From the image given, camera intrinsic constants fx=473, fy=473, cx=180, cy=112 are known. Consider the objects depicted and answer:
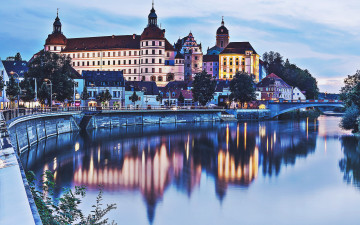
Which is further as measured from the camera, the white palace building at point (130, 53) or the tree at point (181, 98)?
the white palace building at point (130, 53)

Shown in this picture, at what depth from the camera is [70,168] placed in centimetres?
3150

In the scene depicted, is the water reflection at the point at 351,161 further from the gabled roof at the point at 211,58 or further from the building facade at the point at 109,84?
the gabled roof at the point at 211,58

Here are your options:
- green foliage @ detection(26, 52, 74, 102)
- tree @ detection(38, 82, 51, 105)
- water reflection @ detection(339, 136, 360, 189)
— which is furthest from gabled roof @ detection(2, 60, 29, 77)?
water reflection @ detection(339, 136, 360, 189)

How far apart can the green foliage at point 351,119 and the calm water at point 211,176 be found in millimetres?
3090

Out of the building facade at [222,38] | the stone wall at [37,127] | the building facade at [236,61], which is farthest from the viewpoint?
the building facade at [222,38]

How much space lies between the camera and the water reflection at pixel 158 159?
2720 centimetres

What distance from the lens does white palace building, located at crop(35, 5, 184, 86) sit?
130m

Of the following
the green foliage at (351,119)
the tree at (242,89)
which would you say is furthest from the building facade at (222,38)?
the green foliage at (351,119)

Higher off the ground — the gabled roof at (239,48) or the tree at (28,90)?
the gabled roof at (239,48)

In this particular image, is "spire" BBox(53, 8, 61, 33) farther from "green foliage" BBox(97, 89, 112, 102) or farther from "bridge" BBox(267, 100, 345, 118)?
"bridge" BBox(267, 100, 345, 118)

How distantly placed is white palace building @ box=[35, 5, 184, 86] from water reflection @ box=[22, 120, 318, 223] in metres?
72.4

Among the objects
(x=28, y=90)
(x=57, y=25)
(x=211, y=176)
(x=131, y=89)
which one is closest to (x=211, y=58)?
(x=57, y=25)

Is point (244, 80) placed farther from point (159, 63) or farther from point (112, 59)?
point (112, 59)

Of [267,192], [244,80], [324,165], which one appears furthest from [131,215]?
[244,80]
